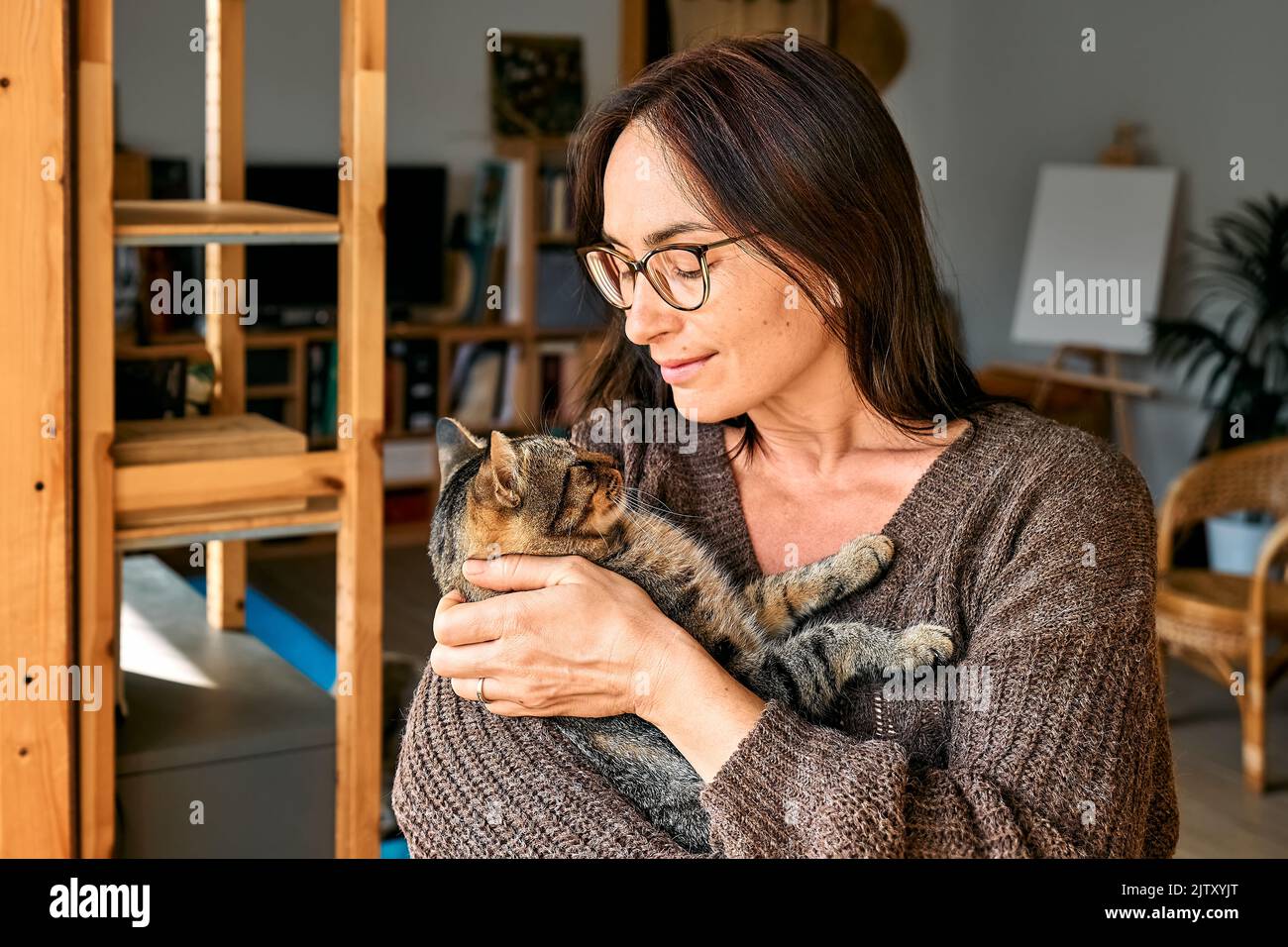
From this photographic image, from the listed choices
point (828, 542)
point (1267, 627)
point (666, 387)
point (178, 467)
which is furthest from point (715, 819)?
point (1267, 627)

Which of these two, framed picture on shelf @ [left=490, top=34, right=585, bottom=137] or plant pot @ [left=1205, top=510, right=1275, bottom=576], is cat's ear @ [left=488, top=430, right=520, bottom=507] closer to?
plant pot @ [left=1205, top=510, right=1275, bottom=576]

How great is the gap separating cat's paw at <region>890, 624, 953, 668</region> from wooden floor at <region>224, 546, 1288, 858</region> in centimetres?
118

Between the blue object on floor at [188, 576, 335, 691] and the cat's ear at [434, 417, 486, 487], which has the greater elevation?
the cat's ear at [434, 417, 486, 487]

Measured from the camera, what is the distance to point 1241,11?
4953 millimetres

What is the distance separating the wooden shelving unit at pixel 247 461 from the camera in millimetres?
1944

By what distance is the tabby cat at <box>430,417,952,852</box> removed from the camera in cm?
121

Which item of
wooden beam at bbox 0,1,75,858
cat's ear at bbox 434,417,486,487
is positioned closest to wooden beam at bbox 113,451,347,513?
wooden beam at bbox 0,1,75,858

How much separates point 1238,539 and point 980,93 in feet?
8.59

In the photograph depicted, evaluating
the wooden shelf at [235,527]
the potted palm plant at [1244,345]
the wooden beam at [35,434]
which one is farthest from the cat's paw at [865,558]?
the potted palm plant at [1244,345]

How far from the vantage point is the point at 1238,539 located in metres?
4.54

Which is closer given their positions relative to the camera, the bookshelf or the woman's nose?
the woman's nose

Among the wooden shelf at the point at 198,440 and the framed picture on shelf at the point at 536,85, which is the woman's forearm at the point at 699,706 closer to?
the wooden shelf at the point at 198,440

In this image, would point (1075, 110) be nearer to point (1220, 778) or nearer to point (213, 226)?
point (1220, 778)

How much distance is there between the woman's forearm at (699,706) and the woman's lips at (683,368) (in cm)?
23
